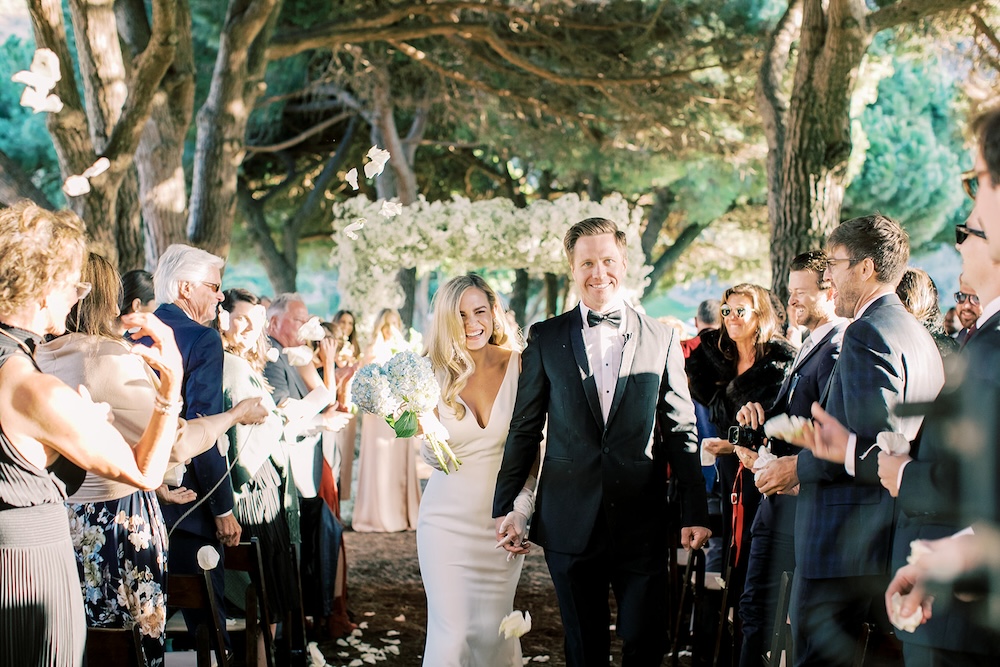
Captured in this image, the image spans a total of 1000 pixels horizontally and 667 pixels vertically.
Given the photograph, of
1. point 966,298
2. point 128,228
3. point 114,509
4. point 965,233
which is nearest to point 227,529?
point 114,509

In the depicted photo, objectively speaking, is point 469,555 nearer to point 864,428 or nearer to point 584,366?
point 584,366

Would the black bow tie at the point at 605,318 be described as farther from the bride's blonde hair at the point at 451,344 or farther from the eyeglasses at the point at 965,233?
the eyeglasses at the point at 965,233

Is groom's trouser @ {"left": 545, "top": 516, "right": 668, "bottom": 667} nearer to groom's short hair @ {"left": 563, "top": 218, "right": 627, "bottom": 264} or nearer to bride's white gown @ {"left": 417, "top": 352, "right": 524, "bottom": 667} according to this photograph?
bride's white gown @ {"left": 417, "top": 352, "right": 524, "bottom": 667}

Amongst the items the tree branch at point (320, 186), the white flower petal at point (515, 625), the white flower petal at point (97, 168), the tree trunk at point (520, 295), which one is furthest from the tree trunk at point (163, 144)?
the tree trunk at point (520, 295)

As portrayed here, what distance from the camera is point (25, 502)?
7.87ft

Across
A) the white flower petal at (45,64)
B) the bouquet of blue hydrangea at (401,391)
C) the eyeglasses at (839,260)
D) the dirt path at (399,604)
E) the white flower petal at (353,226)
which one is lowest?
the dirt path at (399,604)

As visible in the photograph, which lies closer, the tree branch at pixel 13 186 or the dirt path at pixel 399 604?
the dirt path at pixel 399 604

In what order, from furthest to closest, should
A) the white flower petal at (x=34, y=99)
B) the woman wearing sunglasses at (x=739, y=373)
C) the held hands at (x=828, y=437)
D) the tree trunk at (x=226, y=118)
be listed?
1. the tree trunk at (x=226, y=118)
2. the woman wearing sunglasses at (x=739, y=373)
3. the white flower petal at (x=34, y=99)
4. the held hands at (x=828, y=437)

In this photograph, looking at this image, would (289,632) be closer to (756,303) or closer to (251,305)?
(251,305)

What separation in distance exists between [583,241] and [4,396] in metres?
2.15

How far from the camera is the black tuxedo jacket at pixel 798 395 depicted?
363cm

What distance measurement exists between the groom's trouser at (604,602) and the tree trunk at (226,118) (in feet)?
15.8

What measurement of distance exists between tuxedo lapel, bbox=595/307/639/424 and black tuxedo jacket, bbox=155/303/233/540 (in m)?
1.64

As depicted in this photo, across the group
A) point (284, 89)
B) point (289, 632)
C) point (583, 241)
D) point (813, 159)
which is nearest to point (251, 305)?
point (289, 632)
